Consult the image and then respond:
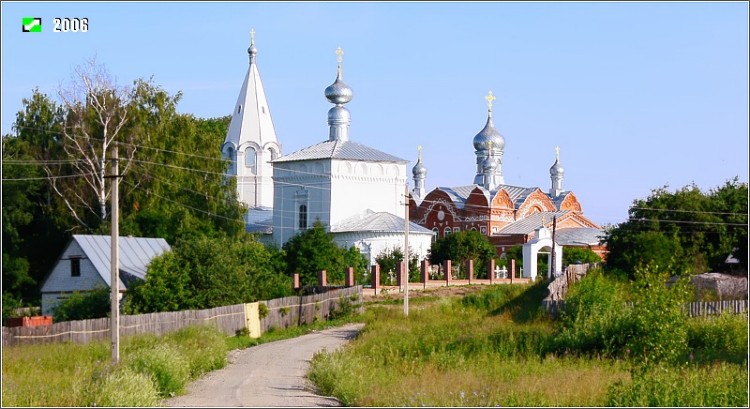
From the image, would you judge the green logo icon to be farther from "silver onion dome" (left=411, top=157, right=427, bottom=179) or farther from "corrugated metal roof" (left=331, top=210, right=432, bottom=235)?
"silver onion dome" (left=411, top=157, right=427, bottom=179)

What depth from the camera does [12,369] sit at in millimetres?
18438

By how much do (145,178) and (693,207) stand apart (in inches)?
745

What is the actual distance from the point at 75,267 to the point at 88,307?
14.7 ft

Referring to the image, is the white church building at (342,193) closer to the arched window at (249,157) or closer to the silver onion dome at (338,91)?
the silver onion dome at (338,91)

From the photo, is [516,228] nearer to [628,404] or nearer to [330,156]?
[330,156]

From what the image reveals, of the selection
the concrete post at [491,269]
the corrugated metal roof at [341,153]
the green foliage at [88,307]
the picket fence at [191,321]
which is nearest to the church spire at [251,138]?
the corrugated metal roof at [341,153]

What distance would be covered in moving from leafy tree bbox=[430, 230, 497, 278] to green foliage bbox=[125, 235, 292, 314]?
20913 millimetres

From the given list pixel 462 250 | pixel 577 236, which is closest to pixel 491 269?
pixel 462 250

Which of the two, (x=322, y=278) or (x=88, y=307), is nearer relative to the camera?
(x=88, y=307)

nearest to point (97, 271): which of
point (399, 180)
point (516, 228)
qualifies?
point (399, 180)

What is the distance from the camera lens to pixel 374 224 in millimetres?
52750

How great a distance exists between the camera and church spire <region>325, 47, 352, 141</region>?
57.9m

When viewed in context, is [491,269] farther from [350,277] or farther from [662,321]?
[662,321]

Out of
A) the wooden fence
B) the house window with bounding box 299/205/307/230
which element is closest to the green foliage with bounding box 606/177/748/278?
the wooden fence
